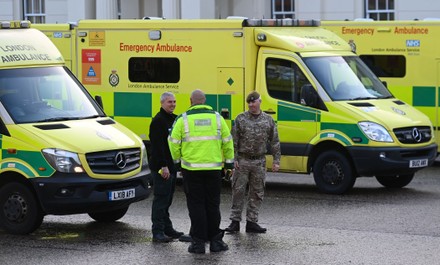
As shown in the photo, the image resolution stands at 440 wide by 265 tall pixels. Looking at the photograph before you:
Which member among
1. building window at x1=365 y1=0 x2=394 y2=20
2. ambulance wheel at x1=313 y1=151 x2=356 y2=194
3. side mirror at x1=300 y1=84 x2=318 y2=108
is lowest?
ambulance wheel at x1=313 y1=151 x2=356 y2=194

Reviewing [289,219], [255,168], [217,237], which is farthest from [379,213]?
[217,237]

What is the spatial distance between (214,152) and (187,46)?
583cm

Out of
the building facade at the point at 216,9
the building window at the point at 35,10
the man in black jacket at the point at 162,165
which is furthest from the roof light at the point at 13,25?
the building window at the point at 35,10

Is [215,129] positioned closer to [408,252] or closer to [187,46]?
[408,252]

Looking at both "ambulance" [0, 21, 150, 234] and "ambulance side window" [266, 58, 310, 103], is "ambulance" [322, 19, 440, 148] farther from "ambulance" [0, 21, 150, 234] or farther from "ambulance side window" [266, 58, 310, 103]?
"ambulance" [0, 21, 150, 234]

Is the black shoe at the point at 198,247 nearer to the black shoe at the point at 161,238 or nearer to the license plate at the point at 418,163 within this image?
the black shoe at the point at 161,238

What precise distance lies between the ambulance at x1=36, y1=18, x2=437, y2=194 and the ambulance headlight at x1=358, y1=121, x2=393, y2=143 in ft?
0.04

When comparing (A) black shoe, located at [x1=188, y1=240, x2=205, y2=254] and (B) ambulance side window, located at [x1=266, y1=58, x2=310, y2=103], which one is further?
(B) ambulance side window, located at [x1=266, y1=58, x2=310, y2=103]

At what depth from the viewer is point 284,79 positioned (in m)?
16.8

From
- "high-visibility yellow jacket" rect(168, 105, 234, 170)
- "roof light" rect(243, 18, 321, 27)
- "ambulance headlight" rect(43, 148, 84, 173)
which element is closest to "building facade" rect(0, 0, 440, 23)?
"roof light" rect(243, 18, 321, 27)

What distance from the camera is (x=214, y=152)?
11.8m

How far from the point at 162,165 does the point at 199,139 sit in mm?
720

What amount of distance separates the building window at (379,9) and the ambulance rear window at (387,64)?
44.6 ft

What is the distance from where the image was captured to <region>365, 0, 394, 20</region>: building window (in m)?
33.7
